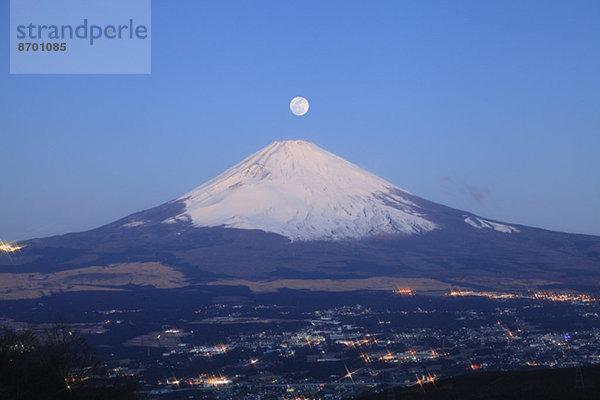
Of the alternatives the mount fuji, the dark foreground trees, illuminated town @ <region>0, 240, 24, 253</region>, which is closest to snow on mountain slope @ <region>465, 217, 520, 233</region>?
the mount fuji

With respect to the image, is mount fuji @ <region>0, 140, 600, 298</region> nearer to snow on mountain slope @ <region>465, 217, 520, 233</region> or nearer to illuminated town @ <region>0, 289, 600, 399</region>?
snow on mountain slope @ <region>465, 217, 520, 233</region>

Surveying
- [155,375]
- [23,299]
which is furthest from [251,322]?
[23,299]

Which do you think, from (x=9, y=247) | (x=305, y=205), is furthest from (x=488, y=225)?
(x=9, y=247)

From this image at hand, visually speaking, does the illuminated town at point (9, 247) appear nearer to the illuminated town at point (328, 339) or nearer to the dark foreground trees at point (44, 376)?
the illuminated town at point (328, 339)

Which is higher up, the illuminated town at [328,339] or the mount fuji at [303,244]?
the mount fuji at [303,244]

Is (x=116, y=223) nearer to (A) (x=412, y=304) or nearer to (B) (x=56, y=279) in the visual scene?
(B) (x=56, y=279)

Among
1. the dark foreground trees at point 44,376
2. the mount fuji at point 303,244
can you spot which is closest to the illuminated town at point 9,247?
the mount fuji at point 303,244
